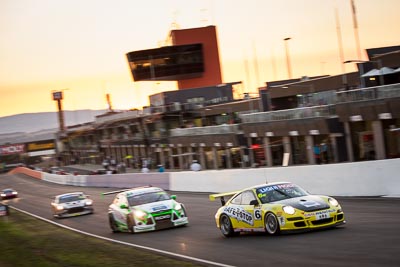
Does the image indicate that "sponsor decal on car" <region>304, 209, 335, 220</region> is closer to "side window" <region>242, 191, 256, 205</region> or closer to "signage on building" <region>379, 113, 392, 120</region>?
"side window" <region>242, 191, 256, 205</region>

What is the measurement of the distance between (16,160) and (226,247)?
18094cm

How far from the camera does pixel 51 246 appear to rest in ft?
61.5

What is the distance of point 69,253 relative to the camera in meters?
16.2

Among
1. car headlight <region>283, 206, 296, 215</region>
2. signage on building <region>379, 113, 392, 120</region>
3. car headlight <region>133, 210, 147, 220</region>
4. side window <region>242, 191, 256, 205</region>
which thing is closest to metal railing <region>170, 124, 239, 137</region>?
signage on building <region>379, 113, 392, 120</region>

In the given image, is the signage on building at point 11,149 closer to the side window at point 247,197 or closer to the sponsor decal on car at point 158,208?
the sponsor decal on car at point 158,208

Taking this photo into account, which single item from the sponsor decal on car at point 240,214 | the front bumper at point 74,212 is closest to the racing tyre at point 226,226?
the sponsor decal on car at point 240,214

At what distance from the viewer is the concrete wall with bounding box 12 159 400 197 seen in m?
23.0

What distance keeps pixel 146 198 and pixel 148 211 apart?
2.38 feet

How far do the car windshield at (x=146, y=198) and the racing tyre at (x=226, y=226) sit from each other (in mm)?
4192

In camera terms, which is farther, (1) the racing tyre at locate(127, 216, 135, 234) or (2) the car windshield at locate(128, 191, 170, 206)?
(2) the car windshield at locate(128, 191, 170, 206)

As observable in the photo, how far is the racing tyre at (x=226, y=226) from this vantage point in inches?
669

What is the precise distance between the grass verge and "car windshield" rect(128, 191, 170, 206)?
5.79ft

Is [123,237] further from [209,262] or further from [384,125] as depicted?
[384,125]

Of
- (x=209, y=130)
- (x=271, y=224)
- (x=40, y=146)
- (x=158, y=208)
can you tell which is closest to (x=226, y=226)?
(x=271, y=224)
